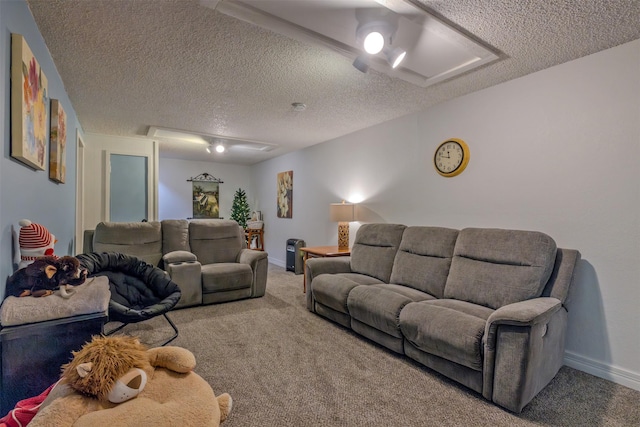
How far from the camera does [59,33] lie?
202 centimetres

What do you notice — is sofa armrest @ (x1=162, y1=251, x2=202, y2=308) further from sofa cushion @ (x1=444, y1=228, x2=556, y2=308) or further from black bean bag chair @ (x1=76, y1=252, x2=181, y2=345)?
sofa cushion @ (x1=444, y1=228, x2=556, y2=308)

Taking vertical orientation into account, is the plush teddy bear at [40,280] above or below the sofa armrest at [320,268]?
above

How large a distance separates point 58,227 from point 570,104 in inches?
167

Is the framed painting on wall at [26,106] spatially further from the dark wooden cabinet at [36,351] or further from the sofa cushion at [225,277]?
the sofa cushion at [225,277]

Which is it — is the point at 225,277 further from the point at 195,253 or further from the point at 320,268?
the point at 320,268

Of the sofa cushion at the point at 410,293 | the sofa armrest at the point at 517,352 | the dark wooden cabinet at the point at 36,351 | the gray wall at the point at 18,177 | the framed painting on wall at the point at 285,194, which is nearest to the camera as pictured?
the dark wooden cabinet at the point at 36,351

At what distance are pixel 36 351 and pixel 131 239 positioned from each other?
263 cm

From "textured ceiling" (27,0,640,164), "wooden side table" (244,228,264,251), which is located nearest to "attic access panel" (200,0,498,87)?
"textured ceiling" (27,0,640,164)

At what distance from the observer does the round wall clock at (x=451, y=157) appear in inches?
120

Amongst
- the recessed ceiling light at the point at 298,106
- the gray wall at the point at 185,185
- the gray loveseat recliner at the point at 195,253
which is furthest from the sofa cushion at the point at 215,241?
A: the gray wall at the point at 185,185

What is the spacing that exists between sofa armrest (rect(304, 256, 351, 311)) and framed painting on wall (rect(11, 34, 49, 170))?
2.39m

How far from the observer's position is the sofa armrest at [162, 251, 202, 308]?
135 inches

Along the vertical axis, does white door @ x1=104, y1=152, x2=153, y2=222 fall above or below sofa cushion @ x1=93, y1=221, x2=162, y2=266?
above

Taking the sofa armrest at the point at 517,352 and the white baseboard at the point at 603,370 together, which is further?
the white baseboard at the point at 603,370
